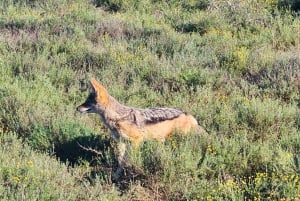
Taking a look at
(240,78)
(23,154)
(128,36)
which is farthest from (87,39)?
(23,154)

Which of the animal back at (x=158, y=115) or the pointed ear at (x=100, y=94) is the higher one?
the pointed ear at (x=100, y=94)

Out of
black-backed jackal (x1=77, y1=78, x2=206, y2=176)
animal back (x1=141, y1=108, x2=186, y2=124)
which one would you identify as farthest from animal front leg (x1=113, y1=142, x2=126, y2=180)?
animal back (x1=141, y1=108, x2=186, y2=124)

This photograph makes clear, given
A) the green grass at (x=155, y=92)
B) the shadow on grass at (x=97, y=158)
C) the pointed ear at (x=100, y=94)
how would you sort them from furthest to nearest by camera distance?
the pointed ear at (x=100, y=94) < the shadow on grass at (x=97, y=158) < the green grass at (x=155, y=92)

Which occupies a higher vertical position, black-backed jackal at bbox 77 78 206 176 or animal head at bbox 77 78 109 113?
animal head at bbox 77 78 109 113

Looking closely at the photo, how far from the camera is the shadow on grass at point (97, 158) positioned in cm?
688

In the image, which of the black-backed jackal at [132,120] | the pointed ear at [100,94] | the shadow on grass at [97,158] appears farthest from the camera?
the pointed ear at [100,94]

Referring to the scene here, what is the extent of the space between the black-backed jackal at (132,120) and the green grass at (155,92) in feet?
0.73

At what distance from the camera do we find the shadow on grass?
22.6 feet

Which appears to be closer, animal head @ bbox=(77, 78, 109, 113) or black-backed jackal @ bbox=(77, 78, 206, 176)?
black-backed jackal @ bbox=(77, 78, 206, 176)

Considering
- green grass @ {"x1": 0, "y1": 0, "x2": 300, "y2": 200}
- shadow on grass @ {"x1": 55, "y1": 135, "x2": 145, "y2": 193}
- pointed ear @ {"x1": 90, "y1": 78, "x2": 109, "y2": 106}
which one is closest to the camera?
green grass @ {"x1": 0, "y1": 0, "x2": 300, "y2": 200}

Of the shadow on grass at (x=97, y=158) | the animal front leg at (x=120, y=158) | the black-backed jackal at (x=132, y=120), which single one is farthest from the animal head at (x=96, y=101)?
the animal front leg at (x=120, y=158)

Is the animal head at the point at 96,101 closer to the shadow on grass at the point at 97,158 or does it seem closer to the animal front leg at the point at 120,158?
Result: the shadow on grass at the point at 97,158

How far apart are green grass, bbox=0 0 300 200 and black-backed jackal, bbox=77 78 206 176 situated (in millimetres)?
223

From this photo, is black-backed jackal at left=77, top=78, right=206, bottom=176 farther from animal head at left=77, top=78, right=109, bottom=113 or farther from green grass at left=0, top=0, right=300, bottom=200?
green grass at left=0, top=0, right=300, bottom=200
